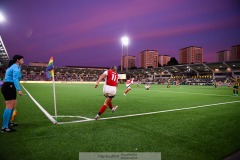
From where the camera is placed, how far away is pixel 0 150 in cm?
365

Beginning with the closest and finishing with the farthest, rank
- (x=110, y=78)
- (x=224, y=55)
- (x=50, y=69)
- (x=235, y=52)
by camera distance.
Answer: (x=50, y=69), (x=110, y=78), (x=224, y=55), (x=235, y=52)

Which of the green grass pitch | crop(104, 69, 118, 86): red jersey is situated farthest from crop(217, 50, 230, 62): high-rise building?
the green grass pitch

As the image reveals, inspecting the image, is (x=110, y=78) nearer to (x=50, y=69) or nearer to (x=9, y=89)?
(x=50, y=69)

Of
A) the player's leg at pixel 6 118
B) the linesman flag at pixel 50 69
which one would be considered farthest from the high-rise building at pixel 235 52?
the player's leg at pixel 6 118

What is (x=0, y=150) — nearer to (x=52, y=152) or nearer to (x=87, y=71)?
(x=52, y=152)

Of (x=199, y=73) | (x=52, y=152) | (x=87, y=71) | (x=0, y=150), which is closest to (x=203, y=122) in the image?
(x=52, y=152)

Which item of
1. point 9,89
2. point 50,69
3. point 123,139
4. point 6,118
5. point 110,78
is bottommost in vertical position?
point 123,139

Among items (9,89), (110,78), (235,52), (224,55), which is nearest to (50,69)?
(9,89)

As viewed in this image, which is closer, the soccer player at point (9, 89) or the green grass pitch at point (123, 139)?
the green grass pitch at point (123, 139)

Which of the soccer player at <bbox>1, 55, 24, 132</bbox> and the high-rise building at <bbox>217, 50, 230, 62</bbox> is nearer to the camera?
the soccer player at <bbox>1, 55, 24, 132</bbox>

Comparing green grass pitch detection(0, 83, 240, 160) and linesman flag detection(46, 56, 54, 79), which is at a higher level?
linesman flag detection(46, 56, 54, 79)

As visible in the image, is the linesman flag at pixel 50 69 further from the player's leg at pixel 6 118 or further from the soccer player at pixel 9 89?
the player's leg at pixel 6 118

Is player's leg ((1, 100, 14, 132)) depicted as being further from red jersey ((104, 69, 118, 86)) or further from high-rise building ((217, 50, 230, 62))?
high-rise building ((217, 50, 230, 62))

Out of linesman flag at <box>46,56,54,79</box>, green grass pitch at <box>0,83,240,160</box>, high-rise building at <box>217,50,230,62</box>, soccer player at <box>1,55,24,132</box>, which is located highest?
high-rise building at <box>217,50,230,62</box>
